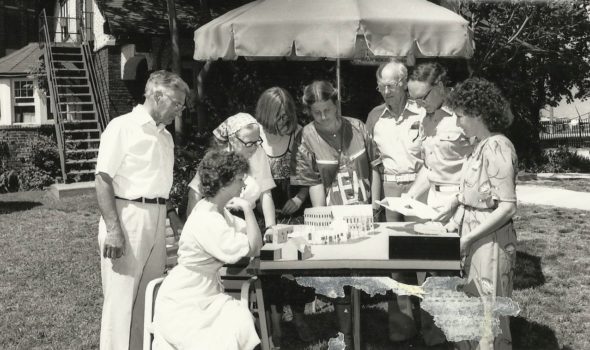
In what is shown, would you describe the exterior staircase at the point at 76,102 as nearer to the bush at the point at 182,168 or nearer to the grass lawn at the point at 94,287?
the bush at the point at 182,168

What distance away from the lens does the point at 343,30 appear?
17.4 ft

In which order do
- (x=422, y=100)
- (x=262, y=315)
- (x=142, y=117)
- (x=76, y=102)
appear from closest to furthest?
(x=262, y=315) → (x=142, y=117) → (x=422, y=100) → (x=76, y=102)

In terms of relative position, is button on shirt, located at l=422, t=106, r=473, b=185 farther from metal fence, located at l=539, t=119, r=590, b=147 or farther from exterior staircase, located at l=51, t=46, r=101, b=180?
metal fence, located at l=539, t=119, r=590, b=147

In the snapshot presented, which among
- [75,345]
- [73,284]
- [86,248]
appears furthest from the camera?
[86,248]

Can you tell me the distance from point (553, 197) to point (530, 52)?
7.59 meters

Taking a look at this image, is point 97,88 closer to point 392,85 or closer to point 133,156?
point 392,85

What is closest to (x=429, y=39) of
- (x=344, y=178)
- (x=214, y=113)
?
(x=344, y=178)

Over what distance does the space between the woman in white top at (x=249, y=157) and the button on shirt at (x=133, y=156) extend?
272 millimetres

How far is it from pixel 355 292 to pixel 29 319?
339 cm

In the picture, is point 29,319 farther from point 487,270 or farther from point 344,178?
point 487,270

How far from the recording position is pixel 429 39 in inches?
213

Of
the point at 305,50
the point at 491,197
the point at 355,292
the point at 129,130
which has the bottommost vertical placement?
the point at 355,292

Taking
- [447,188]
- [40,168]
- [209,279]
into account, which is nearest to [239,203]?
[209,279]

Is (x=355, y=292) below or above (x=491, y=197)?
below
